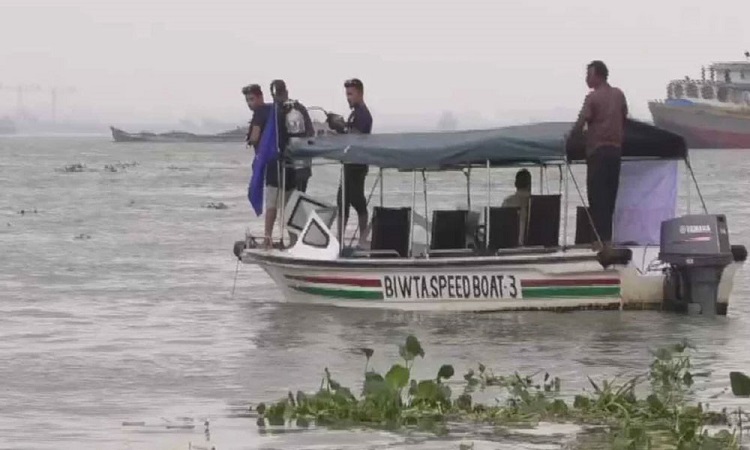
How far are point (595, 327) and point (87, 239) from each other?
16.6 m

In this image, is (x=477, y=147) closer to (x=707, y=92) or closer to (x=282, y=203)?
(x=282, y=203)

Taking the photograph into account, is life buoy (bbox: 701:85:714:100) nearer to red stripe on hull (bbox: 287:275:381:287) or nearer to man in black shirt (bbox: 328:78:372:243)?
man in black shirt (bbox: 328:78:372:243)

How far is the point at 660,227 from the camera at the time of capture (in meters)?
16.7

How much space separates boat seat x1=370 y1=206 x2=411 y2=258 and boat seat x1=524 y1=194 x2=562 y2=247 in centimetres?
108

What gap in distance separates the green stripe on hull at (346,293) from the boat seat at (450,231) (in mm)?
681

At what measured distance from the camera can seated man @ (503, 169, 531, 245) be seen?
55.6 feet

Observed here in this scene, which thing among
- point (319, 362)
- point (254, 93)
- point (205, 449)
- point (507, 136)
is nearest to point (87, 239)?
point (254, 93)

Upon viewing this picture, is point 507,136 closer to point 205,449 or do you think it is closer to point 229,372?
point 229,372

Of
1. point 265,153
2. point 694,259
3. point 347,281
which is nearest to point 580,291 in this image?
point 694,259

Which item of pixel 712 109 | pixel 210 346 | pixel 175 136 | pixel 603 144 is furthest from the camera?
pixel 175 136

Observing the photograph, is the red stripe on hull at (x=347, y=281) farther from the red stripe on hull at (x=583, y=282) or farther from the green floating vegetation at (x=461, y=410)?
the green floating vegetation at (x=461, y=410)

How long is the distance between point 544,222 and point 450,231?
0.85m

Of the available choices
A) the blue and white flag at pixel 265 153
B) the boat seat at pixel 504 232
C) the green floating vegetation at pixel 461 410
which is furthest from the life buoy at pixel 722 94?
the green floating vegetation at pixel 461 410

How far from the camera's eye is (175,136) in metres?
170
